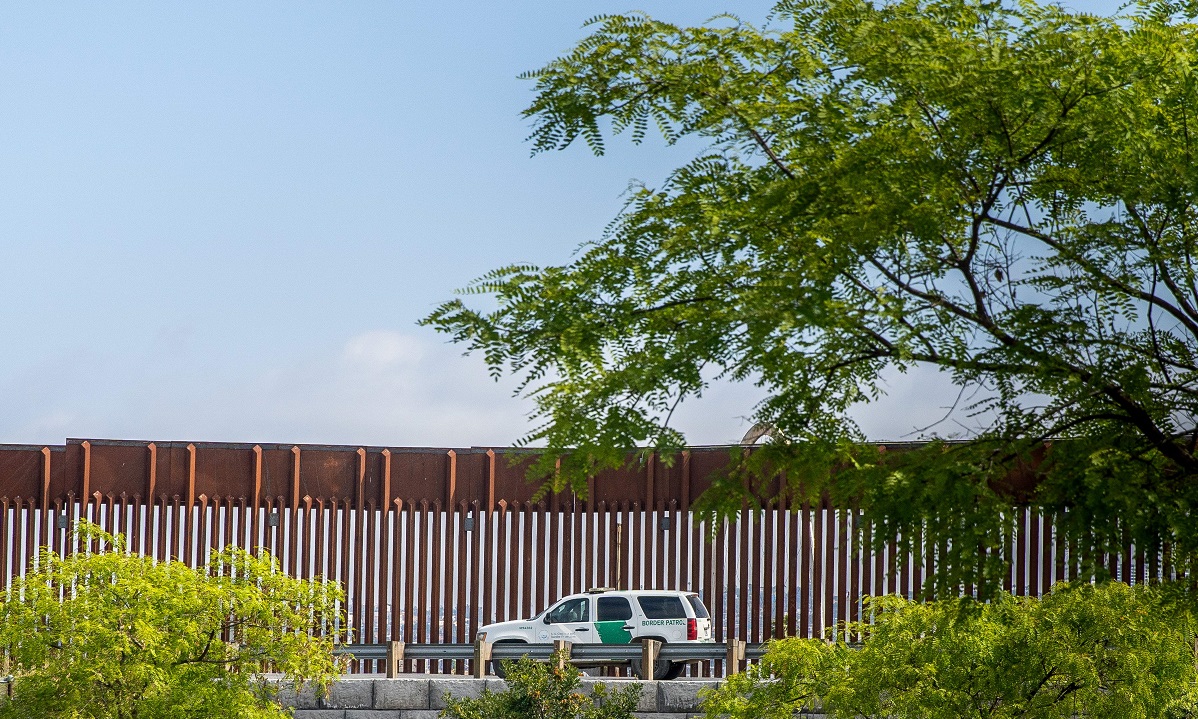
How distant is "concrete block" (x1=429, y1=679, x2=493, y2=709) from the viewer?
60.9 feet

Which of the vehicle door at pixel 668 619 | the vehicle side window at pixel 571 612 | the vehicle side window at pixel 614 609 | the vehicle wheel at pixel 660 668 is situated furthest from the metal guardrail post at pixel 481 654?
the vehicle door at pixel 668 619

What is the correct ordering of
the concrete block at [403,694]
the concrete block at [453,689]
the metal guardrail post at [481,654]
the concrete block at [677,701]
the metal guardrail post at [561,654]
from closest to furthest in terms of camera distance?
the metal guardrail post at [561,654], the concrete block at [677,701], the concrete block at [453,689], the concrete block at [403,694], the metal guardrail post at [481,654]

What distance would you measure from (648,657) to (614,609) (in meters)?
3.14

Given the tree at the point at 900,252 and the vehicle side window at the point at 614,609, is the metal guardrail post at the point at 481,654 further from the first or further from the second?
the tree at the point at 900,252

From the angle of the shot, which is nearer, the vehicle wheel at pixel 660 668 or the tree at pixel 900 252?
the tree at pixel 900 252

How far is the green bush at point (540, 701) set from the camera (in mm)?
16453

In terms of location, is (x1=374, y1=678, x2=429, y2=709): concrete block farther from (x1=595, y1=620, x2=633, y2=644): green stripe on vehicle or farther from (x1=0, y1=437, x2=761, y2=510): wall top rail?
(x1=0, y1=437, x2=761, y2=510): wall top rail

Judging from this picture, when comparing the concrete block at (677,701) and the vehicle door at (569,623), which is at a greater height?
the vehicle door at (569,623)

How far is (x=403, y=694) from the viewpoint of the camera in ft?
62.5

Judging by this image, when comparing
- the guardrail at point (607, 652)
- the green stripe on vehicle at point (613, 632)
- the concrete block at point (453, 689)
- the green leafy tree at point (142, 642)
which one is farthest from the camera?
the green stripe on vehicle at point (613, 632)

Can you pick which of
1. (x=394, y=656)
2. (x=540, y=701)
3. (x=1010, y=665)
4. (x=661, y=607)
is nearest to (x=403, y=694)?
(x=394, y=656)

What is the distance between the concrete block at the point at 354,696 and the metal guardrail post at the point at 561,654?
2.64 meters

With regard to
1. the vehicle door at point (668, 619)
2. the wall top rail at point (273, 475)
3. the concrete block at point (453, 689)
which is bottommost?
the concrete block at point (453, 689)

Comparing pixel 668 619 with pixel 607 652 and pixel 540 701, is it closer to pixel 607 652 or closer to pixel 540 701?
pixel 607 652
